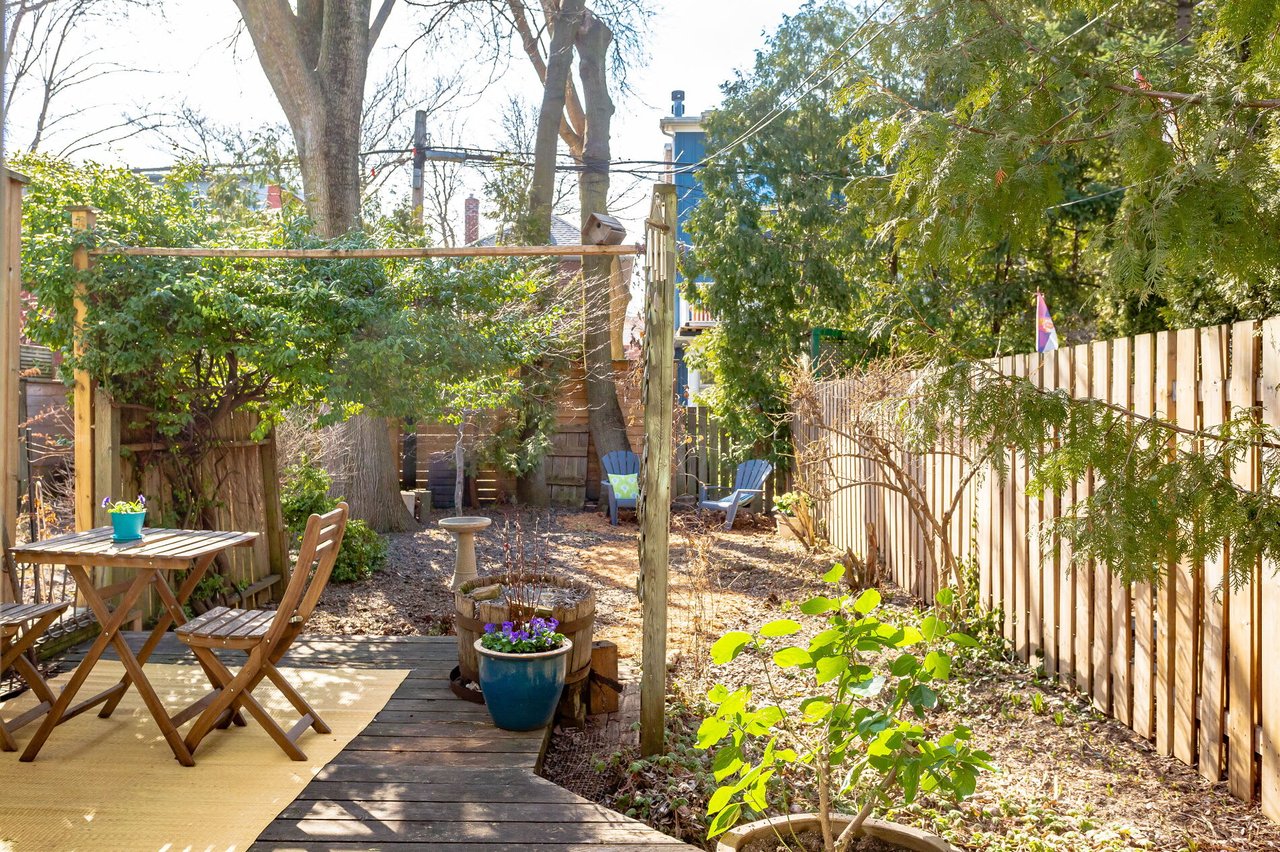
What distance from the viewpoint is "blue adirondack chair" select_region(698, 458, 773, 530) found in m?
10.6

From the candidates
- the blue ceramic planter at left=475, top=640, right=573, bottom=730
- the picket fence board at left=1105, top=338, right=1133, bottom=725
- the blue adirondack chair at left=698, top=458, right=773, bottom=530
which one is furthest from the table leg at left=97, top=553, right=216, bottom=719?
the blue adirondack chair at left=698, top=458, right=773, bottom=530

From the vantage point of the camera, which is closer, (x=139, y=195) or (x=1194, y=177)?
(x=1194, y=177)

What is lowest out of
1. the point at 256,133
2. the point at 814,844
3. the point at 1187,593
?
the point at 814,844

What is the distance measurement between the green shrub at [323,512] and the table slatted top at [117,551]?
3.61 m

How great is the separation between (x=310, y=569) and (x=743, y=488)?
800 cm

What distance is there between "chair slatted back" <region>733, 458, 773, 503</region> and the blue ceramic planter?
708cm

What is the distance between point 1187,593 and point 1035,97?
2069 mm

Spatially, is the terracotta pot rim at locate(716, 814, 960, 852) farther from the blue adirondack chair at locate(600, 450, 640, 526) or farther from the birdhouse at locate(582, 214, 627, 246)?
the blue adirondack chair at locate(600, 450, 640, 526)

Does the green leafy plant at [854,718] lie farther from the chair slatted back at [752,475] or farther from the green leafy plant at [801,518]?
the chair slatted back at [752,475]

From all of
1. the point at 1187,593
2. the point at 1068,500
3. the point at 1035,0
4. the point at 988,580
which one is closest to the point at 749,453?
the point at 988,580

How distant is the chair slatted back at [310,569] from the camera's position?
3.51 metres

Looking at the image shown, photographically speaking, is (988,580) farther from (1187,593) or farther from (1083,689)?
(1187,593)

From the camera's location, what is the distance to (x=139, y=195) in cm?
563

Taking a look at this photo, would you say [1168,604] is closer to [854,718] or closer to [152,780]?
[854,718]
